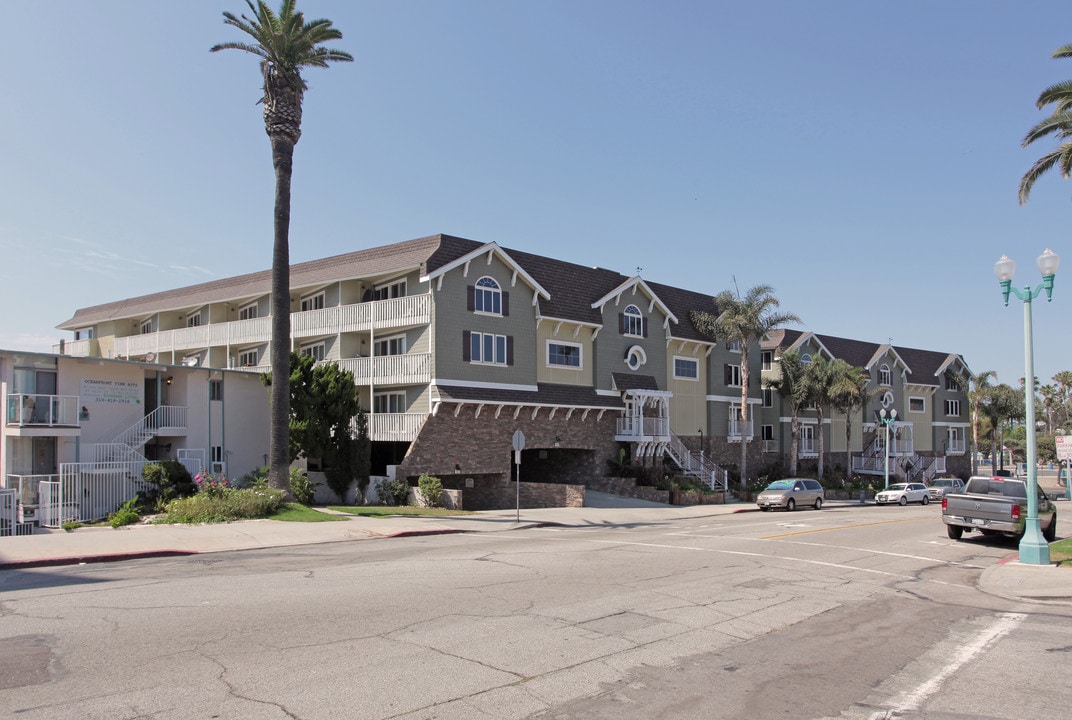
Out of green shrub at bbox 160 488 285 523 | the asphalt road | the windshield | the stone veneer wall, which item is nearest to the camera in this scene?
the asphalt road

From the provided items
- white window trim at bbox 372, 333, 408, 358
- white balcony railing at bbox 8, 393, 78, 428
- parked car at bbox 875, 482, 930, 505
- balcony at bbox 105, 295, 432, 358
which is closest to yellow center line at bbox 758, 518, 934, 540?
parked car at bbox 875, 482, 930, 505

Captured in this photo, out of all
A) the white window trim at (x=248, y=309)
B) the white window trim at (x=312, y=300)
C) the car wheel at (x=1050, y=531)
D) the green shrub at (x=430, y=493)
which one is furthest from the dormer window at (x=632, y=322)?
the car wheel at (x=1050, y=531)

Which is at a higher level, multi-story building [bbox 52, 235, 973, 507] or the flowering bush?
multi-story building [bbox 52, 235, 973, 507]

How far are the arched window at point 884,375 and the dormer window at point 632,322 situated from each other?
30.1 meters

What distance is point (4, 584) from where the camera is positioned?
1230cm

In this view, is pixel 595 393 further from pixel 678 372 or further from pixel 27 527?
pixel 27 527

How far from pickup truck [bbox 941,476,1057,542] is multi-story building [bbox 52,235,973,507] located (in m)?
18.4

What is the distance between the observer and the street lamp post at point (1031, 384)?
51.1 ft

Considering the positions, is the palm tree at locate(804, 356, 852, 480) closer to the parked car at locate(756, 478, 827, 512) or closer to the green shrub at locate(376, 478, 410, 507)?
the parked car at locate(756, 478, 827, 512)

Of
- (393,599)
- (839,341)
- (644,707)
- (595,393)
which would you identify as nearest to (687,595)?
(393,599)

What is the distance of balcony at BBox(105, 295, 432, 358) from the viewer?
33656 millimetres

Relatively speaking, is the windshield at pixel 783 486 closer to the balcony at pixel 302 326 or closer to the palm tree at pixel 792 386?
the palm tree at pixel 792 386

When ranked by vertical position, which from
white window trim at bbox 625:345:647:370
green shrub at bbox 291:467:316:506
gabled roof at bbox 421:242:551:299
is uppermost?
gabled roof at bbox 421:242:551:299

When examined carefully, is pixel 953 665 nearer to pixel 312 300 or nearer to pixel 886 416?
pixel 312 300
